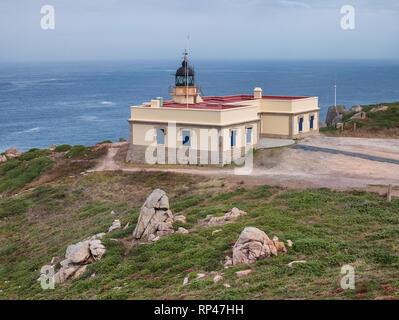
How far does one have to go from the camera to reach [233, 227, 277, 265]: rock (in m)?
18.8

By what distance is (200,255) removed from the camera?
20141 mm

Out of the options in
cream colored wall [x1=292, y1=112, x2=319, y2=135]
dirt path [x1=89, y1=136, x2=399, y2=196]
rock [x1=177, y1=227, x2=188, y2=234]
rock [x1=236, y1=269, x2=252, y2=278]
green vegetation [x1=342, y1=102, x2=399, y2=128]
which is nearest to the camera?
rock [x1=236, y1=269, x2=252, y2=278]

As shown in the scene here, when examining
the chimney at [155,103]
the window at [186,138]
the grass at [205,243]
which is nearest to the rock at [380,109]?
the window at [186,138]

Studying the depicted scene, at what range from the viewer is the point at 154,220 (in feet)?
79.5

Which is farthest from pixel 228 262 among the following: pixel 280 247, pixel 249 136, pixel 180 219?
pixel 249 136

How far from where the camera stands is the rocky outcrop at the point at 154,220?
23719mm

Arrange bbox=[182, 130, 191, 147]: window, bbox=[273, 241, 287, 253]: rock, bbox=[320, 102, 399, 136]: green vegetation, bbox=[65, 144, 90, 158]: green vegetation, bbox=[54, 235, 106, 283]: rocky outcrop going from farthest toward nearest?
1. bbox=[320, 102, 399, 136]: green vegetation
2. bbox=[65, 144, 90, 158]: green vegetation
3. bbox=[182, 130, 191, 147]: window
4. bbox=[54, 235, 106, 283]: rocky outcrop
5. bbox=[273, 241, 287, 253]: rock

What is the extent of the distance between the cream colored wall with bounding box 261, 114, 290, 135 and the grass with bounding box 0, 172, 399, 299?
14.0 metres

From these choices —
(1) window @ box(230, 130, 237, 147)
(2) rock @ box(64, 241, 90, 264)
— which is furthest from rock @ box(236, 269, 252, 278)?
(1) window @ box(230, 130, 237, 147)

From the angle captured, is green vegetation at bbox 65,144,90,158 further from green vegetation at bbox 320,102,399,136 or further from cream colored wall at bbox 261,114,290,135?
green vegetation at bbox 320,102,399,136

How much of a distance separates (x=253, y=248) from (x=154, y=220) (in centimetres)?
684

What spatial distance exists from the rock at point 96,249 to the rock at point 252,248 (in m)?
6.50

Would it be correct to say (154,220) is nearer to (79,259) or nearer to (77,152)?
(79,259)

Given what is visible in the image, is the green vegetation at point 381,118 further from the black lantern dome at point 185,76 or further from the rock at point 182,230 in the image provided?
the rock at point 182,230
